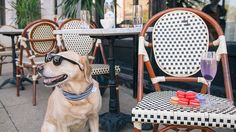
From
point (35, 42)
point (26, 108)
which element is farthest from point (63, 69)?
point (35, 42)

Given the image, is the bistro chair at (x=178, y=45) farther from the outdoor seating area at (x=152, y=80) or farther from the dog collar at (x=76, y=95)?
the dog collar at (x=76, y=95)

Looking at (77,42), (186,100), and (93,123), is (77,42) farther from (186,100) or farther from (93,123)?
(186,100)

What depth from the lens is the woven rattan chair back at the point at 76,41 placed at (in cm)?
308

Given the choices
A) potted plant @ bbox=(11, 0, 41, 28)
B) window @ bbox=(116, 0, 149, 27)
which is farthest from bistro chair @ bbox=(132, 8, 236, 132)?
potted plant @ bbox=(11, 0, 41, 28)

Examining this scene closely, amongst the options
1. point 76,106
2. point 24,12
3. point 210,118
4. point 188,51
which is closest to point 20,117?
point 76,106

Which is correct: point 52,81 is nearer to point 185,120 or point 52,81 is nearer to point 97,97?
point 97,97

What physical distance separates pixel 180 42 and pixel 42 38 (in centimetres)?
208

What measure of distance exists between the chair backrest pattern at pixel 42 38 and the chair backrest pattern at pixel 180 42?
1.93 metres

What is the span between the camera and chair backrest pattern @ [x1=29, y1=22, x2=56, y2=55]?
332 cm

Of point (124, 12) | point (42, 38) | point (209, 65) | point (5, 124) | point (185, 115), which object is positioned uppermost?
point (124, 12)

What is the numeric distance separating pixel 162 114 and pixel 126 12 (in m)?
3.24

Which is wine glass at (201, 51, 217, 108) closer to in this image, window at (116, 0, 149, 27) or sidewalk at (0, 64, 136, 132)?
sidewalk at (0, 64, 136, 132)

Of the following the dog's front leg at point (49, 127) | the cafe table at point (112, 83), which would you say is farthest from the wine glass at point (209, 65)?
the dog's front leg at point (49, 127)

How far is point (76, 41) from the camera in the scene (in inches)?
122
